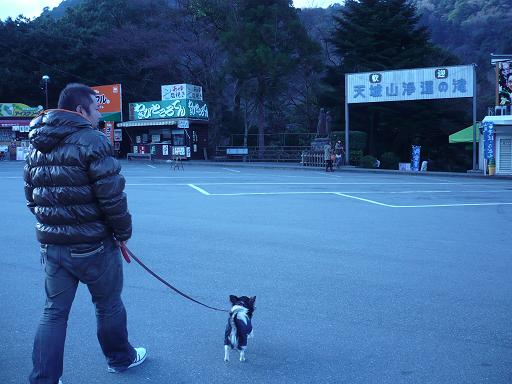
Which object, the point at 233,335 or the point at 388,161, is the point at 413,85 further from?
the point at 233,335

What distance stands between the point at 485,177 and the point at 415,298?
77.2 feet

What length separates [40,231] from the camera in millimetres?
3465

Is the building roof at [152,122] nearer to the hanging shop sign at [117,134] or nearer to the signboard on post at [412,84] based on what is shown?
the hanging shop sign at [117,134]

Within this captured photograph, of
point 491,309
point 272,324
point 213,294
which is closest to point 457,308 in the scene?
point 491,309

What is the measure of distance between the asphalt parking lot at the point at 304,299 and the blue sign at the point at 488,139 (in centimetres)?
1741

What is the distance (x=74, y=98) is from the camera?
3.48m

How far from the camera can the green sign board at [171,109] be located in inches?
1486

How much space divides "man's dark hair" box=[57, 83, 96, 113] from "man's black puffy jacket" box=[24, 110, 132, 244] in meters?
0.08

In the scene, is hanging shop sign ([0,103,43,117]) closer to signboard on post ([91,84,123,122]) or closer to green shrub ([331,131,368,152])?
signboard on post ([91,84,123,122])

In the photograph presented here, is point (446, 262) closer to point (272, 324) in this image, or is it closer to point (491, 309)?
point (491, 309)

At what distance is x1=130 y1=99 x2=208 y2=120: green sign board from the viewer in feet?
124

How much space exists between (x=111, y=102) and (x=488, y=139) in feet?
89.7

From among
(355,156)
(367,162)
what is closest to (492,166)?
(367,162)

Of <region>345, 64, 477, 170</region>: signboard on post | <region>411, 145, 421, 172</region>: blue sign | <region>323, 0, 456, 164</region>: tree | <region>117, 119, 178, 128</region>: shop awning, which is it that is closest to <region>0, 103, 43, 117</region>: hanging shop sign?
<region>117, 119, 178, 128</region>: shop awning
